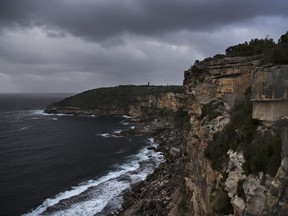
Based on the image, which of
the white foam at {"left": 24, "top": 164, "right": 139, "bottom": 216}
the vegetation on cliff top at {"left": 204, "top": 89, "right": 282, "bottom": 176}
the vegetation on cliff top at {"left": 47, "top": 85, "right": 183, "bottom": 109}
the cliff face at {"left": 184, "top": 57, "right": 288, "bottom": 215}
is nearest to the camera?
the cliff face at {"left": 184, "top": 57, "right": 288, "bottom": 215}

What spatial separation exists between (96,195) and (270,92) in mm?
35117

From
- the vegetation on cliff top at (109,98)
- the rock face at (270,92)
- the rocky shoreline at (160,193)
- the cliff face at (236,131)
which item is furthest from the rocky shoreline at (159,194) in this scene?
the vegetation on cliff top at (109,98)

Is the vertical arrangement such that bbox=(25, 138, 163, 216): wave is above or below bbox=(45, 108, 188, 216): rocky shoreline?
below

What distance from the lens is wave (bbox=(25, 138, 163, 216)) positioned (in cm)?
4197

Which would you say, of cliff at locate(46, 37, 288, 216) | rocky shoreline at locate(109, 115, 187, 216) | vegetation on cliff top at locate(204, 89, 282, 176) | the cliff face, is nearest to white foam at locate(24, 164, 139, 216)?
rocky shoreline at locate(109, 115, 187, 216)

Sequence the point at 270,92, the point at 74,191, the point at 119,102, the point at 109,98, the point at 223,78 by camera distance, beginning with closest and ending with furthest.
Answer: the point at 270,92 < the point at 223,78 < the point at 74,191 < the point at 119,102 < the point at 109,98

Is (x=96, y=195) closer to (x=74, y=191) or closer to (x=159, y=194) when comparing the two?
(x=74, y=191)

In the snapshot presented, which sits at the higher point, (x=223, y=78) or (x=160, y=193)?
(x=223, y=78)

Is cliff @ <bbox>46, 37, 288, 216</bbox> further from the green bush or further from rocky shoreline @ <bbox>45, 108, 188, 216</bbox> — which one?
the green bush

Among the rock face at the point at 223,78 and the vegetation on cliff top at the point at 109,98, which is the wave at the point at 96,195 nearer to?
the rock face at the point at 223,78

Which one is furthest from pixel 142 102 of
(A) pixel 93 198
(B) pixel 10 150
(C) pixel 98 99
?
(A) pixel 93 198

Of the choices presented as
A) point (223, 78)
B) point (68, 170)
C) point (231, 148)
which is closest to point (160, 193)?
point (223, 78)

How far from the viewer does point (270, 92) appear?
17.2 m

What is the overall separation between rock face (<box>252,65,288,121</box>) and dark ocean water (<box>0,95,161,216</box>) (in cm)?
2863
